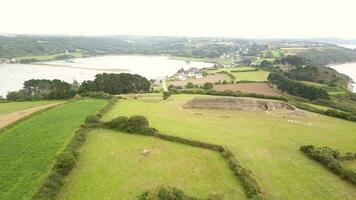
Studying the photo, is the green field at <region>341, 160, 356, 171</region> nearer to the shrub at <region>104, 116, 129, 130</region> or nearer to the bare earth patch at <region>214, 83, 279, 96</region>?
the shrub at <region>104, 116, 129, 130</region>

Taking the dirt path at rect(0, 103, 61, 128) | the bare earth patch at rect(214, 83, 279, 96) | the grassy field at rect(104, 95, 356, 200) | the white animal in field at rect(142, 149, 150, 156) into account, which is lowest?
the bare earth patch at rect(214, 83, 279, 96)

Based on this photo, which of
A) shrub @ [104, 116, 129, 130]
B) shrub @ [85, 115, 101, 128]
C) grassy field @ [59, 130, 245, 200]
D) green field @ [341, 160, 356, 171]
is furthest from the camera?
shrub @ [85, 115, 101, 128]

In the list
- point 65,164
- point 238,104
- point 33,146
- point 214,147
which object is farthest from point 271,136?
point 33,146

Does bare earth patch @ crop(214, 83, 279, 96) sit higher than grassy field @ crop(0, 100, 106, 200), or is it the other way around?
grassy field @ crop(0, 100, 106, 200)

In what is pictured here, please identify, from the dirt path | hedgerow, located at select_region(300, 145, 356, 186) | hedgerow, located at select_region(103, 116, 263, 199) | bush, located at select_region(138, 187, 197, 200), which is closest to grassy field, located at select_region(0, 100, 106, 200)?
the dirt path

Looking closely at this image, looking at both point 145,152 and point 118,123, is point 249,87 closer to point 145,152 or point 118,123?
point 118,123

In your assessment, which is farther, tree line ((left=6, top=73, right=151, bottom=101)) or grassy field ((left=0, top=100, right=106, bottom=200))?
tree line ((left=6, top=73, right=151, bottom=101))
